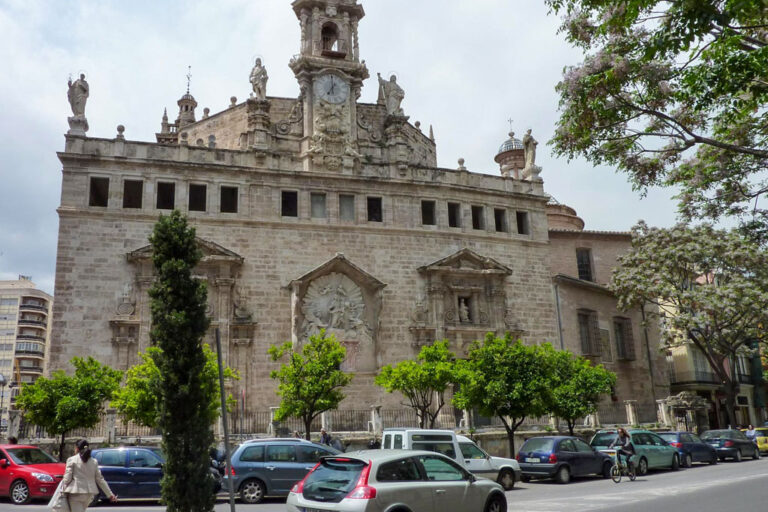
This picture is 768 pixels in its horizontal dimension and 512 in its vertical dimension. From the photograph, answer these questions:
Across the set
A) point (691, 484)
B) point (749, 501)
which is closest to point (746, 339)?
point (691, 484)

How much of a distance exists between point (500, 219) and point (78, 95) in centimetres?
1959

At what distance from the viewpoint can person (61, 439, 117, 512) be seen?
9156 mm

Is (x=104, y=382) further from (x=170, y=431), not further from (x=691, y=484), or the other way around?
(x=691, y=484)

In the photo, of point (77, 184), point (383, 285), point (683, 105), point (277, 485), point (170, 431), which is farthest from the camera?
point (383, 285)

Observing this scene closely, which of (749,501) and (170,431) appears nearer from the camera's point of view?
(170,431)

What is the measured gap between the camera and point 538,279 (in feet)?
105

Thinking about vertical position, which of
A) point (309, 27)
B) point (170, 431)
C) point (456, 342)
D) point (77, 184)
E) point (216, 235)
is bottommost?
point (170, 431)

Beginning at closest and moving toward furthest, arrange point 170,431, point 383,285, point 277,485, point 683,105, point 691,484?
point 170,431 → point 683,105 → point 277,485 → point 691,484 → point 383,285

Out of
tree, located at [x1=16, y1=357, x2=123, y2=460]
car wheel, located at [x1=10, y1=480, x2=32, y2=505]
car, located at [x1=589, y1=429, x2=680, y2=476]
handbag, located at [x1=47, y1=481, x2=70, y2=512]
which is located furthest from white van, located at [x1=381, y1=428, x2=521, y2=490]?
tree, located at [x1=16, y1=357, x2=123, y2=460]

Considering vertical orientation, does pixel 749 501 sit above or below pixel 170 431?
below

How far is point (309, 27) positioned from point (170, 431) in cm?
2620

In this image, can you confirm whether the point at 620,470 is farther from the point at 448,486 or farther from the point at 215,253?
the point at 215,253

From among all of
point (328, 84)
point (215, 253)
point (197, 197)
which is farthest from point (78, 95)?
point (328, 84)

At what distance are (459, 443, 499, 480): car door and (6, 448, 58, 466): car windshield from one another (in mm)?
9710
